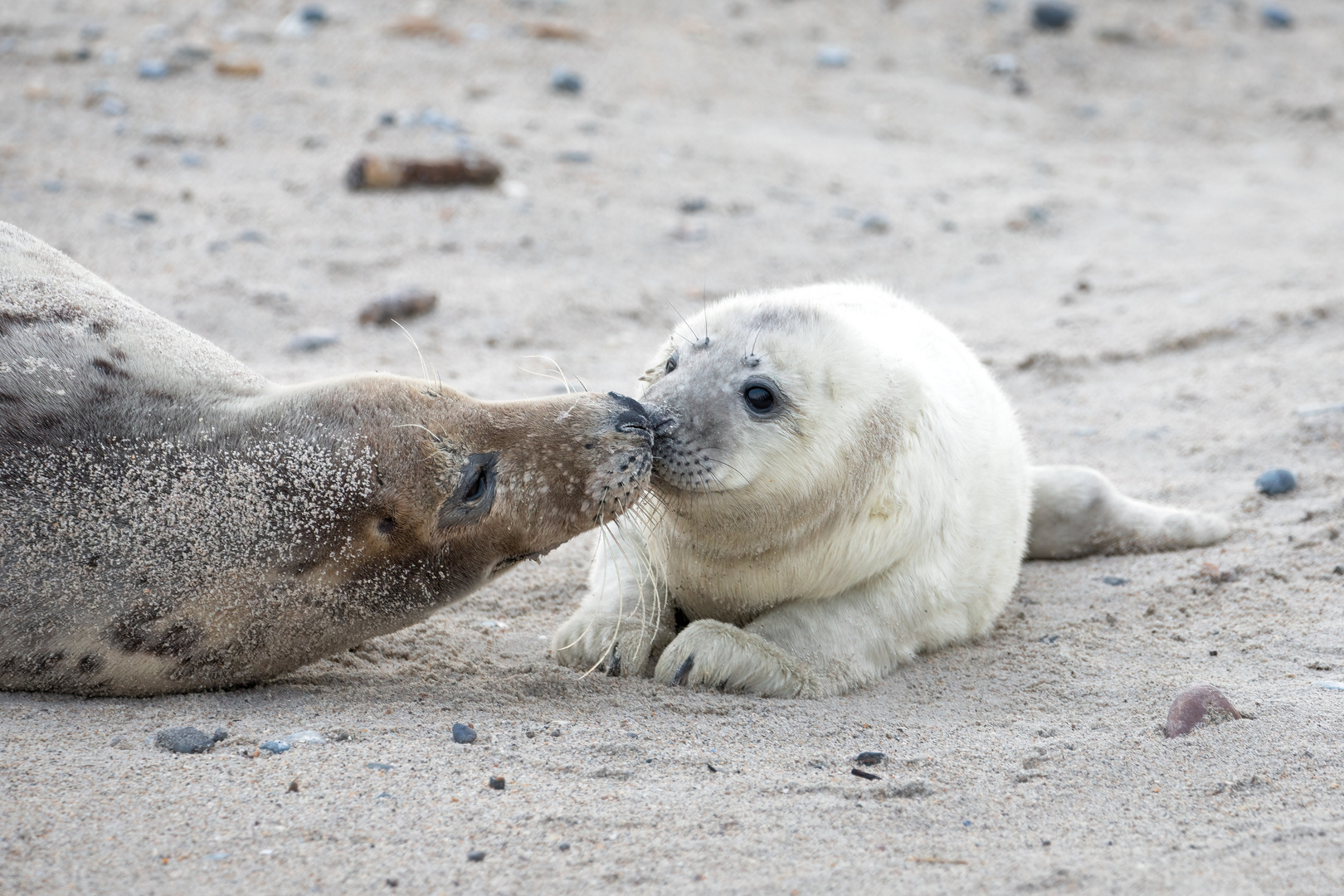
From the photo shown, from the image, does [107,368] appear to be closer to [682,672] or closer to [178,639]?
[178,639]

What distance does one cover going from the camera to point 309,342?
18.9 feet

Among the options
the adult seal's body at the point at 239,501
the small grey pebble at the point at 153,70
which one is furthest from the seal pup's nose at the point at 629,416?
the small grey pebble at the point at 153,70

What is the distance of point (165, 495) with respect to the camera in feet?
9.25

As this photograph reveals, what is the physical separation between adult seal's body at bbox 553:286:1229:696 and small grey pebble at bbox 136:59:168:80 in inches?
243

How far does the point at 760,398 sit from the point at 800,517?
312mm

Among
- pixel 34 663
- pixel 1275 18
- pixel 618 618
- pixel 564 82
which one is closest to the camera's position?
pixel 34 663

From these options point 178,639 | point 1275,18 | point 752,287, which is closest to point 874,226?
point 752,287

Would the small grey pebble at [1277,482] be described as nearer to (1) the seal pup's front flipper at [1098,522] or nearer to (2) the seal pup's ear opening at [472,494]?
(1) the seal pup's front flipper at [1098,522]

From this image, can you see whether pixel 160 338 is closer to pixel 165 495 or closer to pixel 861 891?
pixel 165 495

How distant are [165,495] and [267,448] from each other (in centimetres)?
23

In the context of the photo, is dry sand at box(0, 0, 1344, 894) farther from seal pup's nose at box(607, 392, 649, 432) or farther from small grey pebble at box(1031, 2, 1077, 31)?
seal pup's nose at box(607, 392, 649, 432)

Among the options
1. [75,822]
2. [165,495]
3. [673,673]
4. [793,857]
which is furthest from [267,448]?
[793,857]

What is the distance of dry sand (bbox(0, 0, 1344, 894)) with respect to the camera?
2.33 m

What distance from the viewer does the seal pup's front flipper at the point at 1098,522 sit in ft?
14.5
